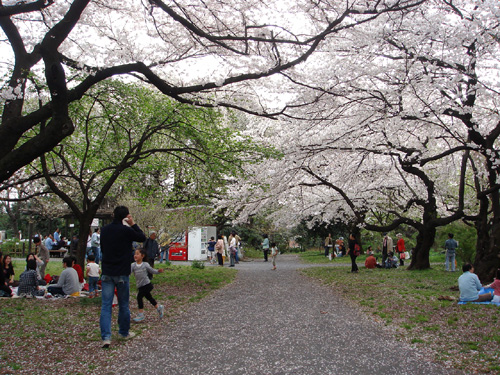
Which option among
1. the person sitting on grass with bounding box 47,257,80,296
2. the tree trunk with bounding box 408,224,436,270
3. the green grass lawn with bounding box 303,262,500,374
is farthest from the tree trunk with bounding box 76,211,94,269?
the tree trunk with bounding box 408,224,436,270

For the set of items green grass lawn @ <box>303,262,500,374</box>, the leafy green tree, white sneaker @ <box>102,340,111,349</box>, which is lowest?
green grass lawn @ <box>303,262,500,374</box>

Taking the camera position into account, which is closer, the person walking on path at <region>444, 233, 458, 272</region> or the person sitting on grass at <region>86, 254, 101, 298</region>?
the person sitting on grass at <region>86, 254, 101, 298</region>

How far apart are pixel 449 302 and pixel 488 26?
706 cm

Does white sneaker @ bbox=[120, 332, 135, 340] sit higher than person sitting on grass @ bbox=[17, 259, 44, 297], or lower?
lower

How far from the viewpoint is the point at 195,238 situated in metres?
28.9

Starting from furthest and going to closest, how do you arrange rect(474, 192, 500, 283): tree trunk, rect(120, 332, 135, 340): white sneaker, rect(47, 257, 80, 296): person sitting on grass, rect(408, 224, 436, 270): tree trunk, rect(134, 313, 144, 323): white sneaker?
rect(408, 224, 436, 270): tree trunk → rect(474, 192, 500, 283): tree trunk → rect(47, 257, 80, 296): person sitting on grass → rect(134, 313, 144, 323): white sneaker → rect(120, 332, 135, 340): white sneaker

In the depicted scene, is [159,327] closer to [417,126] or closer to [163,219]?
[417,126]

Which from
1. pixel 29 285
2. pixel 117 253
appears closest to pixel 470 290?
pixel 117 253

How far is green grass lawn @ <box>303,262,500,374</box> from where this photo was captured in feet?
17.3

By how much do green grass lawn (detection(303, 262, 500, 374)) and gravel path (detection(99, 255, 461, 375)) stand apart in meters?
0.34

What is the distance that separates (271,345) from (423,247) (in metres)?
13.8

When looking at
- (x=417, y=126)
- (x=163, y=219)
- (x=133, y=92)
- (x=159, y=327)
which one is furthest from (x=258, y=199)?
(x=159, y=327)

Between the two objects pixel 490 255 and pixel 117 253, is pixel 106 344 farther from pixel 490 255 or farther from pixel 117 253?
pixel 490 255

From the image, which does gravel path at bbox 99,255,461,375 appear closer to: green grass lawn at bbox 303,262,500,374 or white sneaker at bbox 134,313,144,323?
green grass lawn at bbox 303,262,500,374
